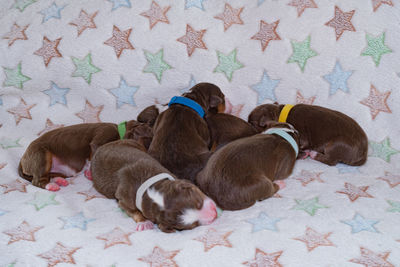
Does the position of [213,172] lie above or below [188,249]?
above

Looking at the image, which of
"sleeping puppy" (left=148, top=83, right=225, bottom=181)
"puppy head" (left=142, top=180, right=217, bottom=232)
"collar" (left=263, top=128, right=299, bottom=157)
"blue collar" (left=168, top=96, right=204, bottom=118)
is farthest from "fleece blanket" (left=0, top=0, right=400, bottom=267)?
"blue collar" (left=168, top=96, right=204, bottom=118)

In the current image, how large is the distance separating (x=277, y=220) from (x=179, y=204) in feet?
1.84

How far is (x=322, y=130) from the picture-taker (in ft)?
11.3

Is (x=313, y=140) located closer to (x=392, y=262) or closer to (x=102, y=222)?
(x=392, y=262)

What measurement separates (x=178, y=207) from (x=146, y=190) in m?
0.25

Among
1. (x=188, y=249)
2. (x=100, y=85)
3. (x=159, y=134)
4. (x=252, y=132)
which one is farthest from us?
(x=100, y=85)

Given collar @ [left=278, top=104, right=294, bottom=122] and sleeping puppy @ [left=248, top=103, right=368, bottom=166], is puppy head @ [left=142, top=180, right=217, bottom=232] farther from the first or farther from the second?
collar @ [left=278, top=104, right=294, bottom=122]

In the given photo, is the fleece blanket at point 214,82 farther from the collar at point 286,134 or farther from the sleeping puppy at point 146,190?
the collar at point 286,134

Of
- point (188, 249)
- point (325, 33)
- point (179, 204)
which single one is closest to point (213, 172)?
point (179, 204)

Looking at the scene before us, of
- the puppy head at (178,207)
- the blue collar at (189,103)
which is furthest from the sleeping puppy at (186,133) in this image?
the puppy head at (178,207)

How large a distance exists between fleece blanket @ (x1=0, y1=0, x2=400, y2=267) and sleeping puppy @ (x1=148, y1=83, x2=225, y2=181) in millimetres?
323

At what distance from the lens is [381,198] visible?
2.78 metres

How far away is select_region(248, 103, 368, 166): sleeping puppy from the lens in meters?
3.29

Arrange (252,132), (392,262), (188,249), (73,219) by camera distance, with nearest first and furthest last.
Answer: (392,262) < (188,249) < (73,219) < (252,132)
